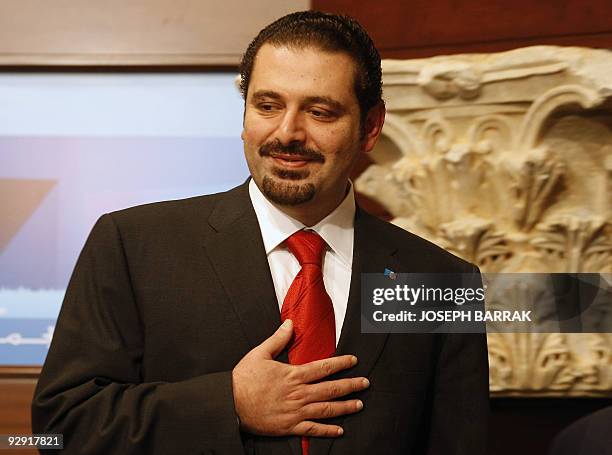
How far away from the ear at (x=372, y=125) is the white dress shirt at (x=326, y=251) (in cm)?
10

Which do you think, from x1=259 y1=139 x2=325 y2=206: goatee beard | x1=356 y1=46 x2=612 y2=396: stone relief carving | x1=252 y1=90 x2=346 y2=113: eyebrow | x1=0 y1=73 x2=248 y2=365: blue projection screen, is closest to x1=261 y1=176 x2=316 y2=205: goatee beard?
x1=259 y1=139 x2=325 y2=206: goatee beard

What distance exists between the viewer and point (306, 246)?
125 centimetres

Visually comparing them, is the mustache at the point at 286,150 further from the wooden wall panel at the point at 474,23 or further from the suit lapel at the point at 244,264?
the wooden wall panel at the point at 474,23

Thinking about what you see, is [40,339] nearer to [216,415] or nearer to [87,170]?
[87,170]

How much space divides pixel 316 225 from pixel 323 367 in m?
0.22

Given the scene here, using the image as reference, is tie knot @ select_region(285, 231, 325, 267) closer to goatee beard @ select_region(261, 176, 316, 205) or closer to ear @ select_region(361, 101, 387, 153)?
goatee beard @ select_region(261, 176, 316, 205)

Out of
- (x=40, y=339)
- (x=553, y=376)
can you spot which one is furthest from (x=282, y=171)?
(x=40, y=339)

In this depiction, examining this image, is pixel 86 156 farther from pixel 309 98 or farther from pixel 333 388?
pixel 333 388

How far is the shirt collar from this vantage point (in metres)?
1.26

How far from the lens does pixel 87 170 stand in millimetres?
1952

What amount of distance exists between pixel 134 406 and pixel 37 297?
0.88 m

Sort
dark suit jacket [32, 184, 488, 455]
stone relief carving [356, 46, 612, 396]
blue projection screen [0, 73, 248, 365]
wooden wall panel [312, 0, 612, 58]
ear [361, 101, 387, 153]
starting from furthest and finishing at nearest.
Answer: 1. blue projection screen [0, 73, 248, 365]
2. wooden wall panel [312, 0, 612, 58]
3. stone relief carving [356, 46, 612, 396]
4. ear [361, 101, 387, 153]
5. dark suit jacket [32, 184, 488, 455]

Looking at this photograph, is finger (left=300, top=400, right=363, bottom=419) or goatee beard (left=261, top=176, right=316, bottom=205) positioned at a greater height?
goatee beard (left=261, top=176, right=316, bottom=205)

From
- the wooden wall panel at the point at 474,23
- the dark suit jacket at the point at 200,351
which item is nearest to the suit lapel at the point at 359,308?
the dark suit jacket at the point at 200,351
